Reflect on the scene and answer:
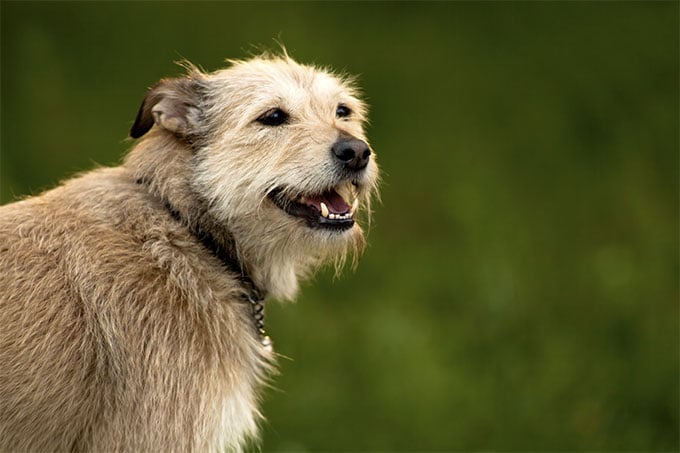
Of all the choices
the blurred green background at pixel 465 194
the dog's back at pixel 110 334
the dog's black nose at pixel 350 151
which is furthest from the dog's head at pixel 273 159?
the blurred green background at pixel 465 194

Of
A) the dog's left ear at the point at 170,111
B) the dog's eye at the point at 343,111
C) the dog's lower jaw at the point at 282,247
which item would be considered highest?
the dog's eye at the point at 343,111

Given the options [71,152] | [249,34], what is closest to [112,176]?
[71,152]

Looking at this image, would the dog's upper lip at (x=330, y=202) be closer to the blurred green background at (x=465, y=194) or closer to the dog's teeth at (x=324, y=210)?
the dog's teeth at (x=324, y=210)

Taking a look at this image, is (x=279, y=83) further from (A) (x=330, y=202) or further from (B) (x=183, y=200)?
(B) (x=183, y=200)

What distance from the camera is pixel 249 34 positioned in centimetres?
1533

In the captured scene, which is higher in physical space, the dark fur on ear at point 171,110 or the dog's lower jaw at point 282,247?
the dark fur on ear at point 171,110

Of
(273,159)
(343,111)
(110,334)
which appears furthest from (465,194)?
(110,334)

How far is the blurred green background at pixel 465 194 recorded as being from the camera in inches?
371

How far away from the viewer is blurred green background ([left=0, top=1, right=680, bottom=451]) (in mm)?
9430

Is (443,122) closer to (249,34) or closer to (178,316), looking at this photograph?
(249,34)

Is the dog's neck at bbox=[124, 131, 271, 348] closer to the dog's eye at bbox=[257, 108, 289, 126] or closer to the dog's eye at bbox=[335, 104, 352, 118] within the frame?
the dog's eye at bbox=[257, 108, 289, 126]

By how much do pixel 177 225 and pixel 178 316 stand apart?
0.47 m

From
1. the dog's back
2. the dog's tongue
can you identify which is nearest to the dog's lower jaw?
the dog's tongue

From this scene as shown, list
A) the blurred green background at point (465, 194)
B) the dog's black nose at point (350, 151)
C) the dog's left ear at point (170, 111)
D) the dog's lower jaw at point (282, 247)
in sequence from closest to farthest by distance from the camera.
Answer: the dog's black nose at point (350, 151) → the dog's lower jaw at point (282, 247) → the dog's left ear at point (170, 111) → the blurred green background at point (465, 194)
